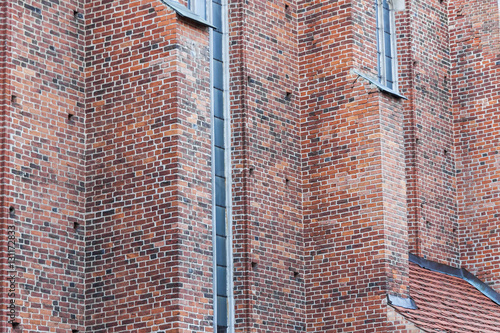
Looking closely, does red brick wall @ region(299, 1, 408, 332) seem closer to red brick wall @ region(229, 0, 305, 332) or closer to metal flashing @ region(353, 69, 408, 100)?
metal flashing @ region(353, 69, 408, 100)

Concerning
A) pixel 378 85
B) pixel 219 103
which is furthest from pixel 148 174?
pixel 378 85

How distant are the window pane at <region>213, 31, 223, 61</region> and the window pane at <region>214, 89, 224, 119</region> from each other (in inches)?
21.0

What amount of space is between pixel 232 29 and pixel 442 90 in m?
6.43

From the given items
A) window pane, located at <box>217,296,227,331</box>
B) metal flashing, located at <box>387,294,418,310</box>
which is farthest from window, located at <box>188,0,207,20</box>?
metal flashing, located at <box>387,294,418,310</box>

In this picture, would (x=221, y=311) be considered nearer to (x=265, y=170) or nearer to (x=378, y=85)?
(x=265, y=170)

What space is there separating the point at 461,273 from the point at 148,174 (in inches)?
353

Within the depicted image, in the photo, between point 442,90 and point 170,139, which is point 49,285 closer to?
point 170,139

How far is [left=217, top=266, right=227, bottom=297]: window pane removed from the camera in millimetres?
15062

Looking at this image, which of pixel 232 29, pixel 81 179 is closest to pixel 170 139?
pixel 81 179

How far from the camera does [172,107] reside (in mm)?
12836

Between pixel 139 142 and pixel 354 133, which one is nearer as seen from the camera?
pixel 139 142

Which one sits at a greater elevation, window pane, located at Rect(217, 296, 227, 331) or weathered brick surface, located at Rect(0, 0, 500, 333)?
weathered brick surface, located at Rect(0, 0, 500, 333)

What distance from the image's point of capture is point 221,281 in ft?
49.6

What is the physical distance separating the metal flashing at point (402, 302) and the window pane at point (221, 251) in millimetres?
2416
